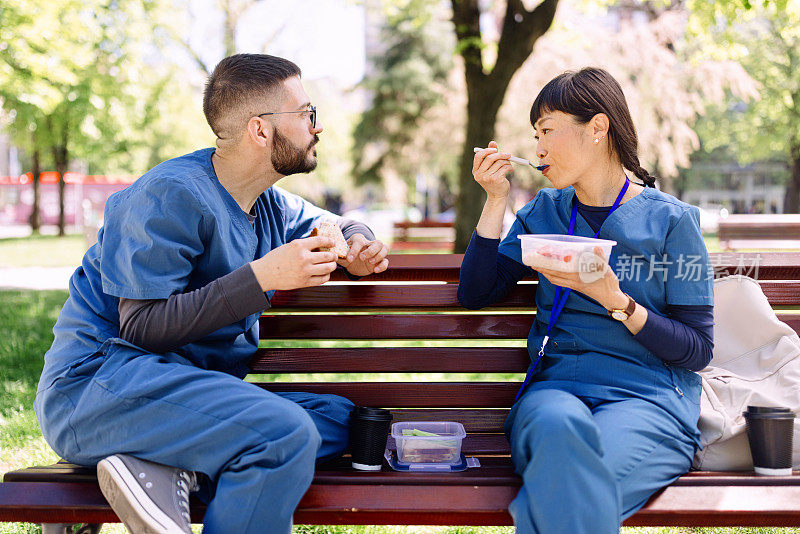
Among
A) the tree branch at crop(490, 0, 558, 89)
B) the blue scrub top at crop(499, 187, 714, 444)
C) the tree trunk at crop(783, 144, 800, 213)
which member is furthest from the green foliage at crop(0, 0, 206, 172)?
the tree trunk at crop(783, 144, 800, 213)

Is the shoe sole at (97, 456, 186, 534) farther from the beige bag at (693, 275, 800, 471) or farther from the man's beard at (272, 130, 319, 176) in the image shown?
the beige bag at (693, 275, 800, 471)

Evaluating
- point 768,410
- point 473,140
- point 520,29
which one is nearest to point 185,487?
point 768,410

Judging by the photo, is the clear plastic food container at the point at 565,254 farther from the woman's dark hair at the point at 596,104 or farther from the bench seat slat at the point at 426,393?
the bench seat slat at the point at 426,393

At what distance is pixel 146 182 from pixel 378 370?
115 cm

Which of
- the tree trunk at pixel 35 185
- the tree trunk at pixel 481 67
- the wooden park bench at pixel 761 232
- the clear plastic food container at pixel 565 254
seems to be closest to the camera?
the clear plastic food container at pixel 565 254

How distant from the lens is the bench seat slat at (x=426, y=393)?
9.60 feet

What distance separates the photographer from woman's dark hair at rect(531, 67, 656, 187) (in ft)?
8.52

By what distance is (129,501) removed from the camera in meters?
2.03

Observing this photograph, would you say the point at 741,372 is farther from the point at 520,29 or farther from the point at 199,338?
the point at 520,29

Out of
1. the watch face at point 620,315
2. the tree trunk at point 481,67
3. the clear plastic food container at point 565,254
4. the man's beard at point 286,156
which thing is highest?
→ the tree trunk at point 481,67

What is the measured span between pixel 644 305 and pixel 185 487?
157 cm

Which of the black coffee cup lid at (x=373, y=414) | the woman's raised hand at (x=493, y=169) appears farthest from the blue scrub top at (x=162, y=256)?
the woman's raised hand at (x=493, y=169)

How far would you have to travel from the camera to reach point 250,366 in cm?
298

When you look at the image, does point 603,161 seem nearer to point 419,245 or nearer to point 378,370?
point 378,370
